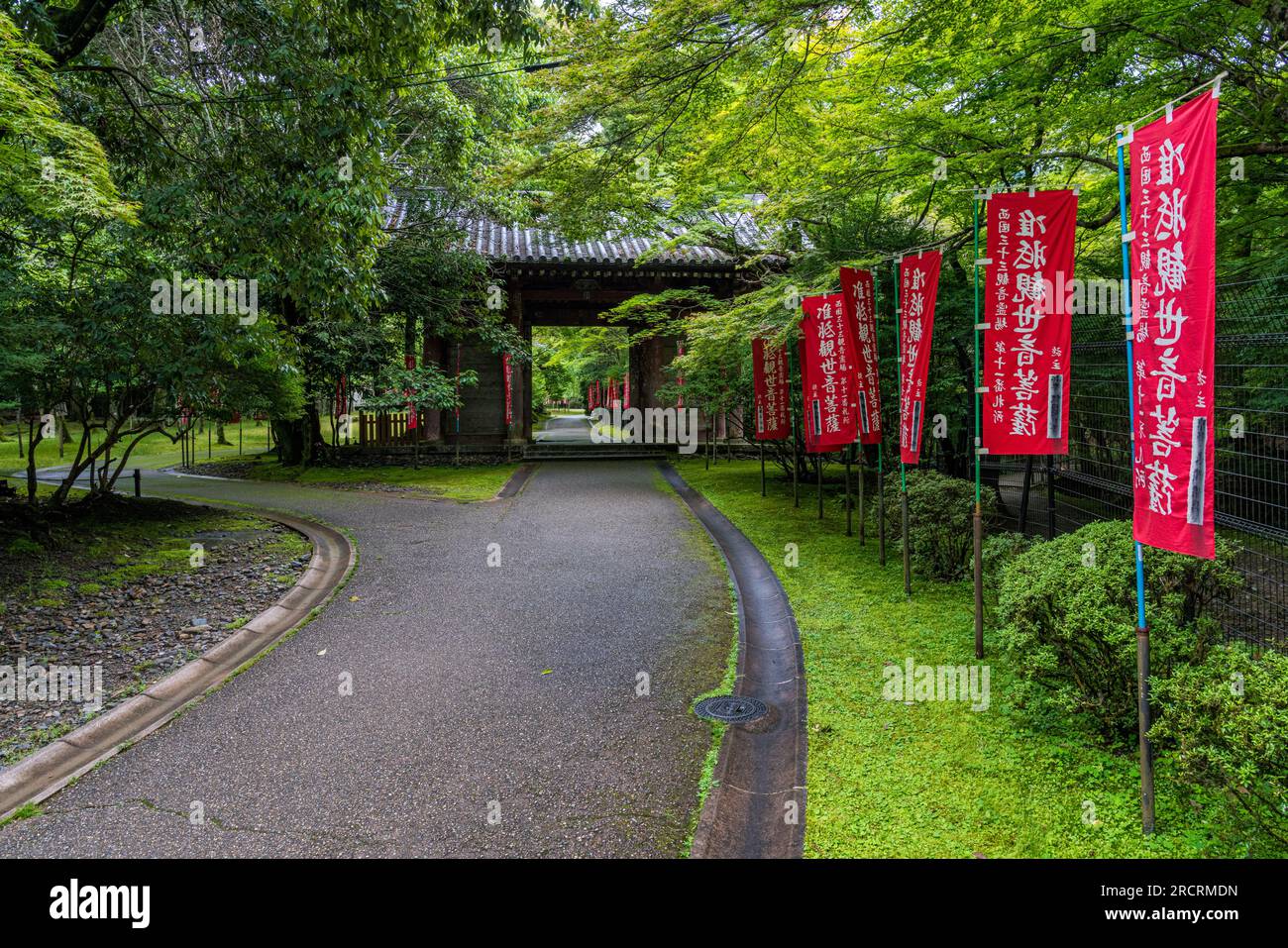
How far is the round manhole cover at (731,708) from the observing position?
4.21 meters

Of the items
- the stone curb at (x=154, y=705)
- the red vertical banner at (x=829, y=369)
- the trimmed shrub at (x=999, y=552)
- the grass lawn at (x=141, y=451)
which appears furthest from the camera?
the grass lawn at (x=141, y=451)

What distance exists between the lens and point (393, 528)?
9.87 metres

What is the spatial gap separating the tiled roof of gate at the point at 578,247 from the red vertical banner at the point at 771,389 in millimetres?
5971

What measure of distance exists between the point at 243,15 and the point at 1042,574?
27.5ft

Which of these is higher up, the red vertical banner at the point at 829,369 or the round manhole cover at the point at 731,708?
the red vertical banner at the point at 829,369

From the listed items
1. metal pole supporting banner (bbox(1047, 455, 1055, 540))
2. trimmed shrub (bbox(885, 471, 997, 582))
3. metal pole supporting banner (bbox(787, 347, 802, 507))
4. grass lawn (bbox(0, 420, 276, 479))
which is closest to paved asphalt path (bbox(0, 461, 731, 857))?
trimmed shrub (bbox(885, 471, 997, 582))

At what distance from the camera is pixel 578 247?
→ 18703 millimetres

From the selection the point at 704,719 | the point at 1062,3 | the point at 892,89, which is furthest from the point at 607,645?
the point at 892,89

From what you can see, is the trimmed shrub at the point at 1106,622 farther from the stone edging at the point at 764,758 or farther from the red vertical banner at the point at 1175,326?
the stone edging at the point at 764,758

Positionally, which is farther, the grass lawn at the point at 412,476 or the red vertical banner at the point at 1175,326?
the grass lawn at the point at 412,476

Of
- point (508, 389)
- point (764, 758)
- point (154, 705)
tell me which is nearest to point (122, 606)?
point (154, 705)

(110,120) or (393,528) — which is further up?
(110,120)

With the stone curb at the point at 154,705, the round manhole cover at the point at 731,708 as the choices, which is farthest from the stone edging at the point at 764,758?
the stone curb at the point at 154,705

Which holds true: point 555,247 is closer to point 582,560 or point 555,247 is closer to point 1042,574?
point 582,560
